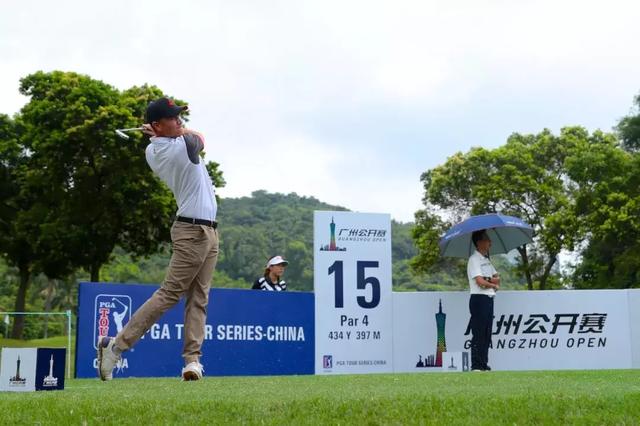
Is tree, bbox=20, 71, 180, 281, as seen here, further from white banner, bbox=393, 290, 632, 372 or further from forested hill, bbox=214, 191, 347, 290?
white banner, bbox=393, 290, 632, 372

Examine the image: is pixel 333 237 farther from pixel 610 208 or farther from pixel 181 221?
pixel 610 208

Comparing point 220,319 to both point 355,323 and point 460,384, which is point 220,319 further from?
point 460,384

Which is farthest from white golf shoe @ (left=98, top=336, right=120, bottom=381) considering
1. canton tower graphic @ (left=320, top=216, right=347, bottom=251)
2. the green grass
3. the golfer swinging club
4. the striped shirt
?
canton tower graphic @ (left=320, top=216, right=347, bottom=251)

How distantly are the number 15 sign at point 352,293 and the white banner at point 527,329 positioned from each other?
0.97 feet

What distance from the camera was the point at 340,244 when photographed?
39.5 feet

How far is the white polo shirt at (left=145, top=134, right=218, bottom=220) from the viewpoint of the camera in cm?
605

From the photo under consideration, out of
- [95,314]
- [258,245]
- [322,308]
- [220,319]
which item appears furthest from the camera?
[258,245]

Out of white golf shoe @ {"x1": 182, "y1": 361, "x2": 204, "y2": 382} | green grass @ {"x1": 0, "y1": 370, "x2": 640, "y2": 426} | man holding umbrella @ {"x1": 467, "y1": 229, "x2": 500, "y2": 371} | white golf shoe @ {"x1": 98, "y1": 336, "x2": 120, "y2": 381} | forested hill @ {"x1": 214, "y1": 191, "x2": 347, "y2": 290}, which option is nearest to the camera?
green grass @ {"x1": 0, "y1": 370, "x2": 640, "y2": 426}

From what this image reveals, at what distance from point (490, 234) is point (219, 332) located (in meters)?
4.74

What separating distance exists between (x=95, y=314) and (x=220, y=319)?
5.69 ft

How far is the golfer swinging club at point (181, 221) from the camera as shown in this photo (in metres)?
6.04

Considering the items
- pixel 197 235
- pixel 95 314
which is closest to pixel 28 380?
pixel 197 235

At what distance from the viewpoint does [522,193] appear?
47.0 metres

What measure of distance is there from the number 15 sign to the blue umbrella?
3.31ft
